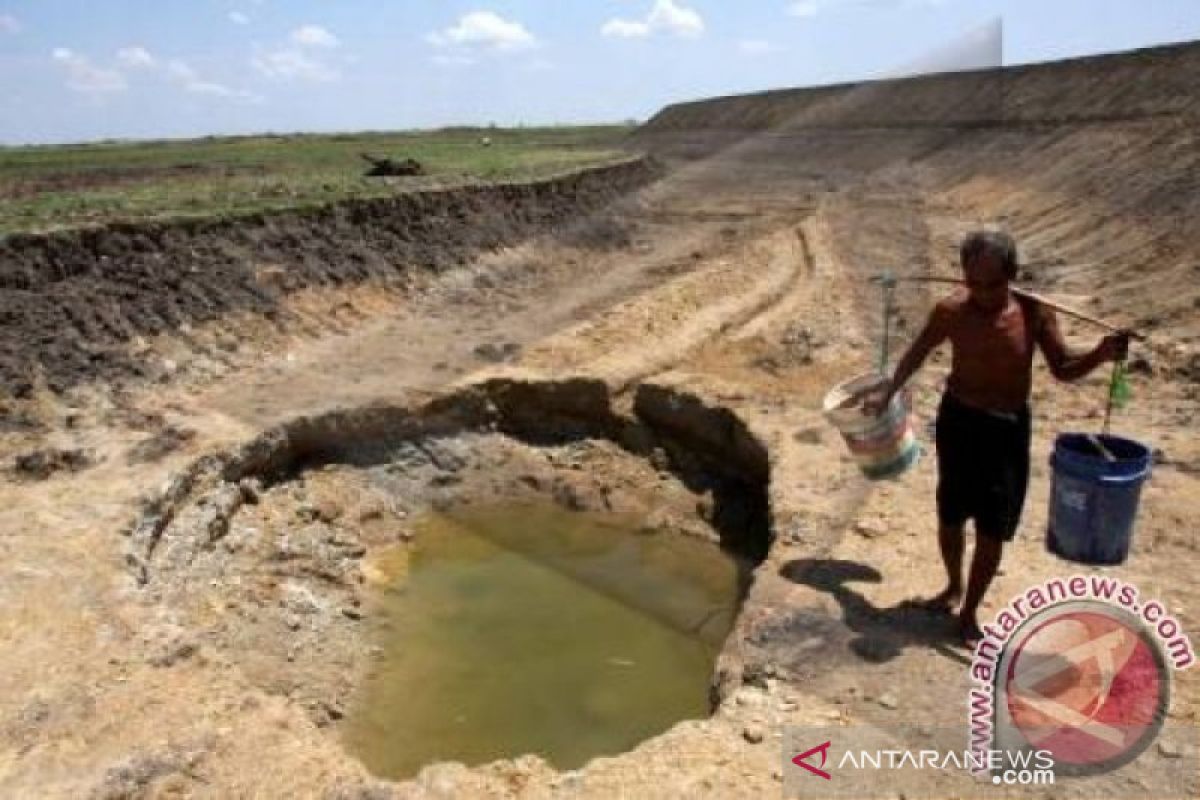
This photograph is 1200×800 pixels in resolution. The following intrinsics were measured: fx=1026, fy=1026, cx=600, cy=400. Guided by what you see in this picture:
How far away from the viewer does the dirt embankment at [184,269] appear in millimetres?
9844

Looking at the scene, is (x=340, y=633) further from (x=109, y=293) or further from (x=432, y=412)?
(x=109, y=293)

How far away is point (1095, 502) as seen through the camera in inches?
184

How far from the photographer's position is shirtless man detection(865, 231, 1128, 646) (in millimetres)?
4711

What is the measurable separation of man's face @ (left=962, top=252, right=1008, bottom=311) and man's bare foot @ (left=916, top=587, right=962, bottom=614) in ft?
5.26

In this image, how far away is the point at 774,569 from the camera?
6.38 meters

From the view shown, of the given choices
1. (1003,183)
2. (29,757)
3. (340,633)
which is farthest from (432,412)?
(1003,183)

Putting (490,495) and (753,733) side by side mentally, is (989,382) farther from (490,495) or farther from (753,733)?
(490,495)

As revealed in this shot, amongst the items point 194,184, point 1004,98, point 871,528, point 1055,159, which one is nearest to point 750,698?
point 871,528

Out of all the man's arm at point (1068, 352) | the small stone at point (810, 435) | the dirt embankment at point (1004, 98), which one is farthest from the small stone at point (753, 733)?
the dirt embankment at point (1004, 98)

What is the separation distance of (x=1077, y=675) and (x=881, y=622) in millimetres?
996

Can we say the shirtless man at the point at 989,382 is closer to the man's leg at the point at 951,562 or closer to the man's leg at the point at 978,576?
the man's leg at the point at 978,576

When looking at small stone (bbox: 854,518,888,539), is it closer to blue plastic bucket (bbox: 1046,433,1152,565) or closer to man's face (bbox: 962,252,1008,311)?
blue plastic bucket (bbox: 1046,433,1152,565)

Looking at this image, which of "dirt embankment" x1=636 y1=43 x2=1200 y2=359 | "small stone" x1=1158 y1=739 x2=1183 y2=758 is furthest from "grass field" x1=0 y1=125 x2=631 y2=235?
"small stone" x1=1158 y1=739 x2=1183 y2=758

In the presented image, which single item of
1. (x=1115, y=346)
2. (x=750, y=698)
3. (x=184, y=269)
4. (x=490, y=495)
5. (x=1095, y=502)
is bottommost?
(x=490, y=495)
